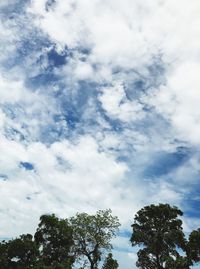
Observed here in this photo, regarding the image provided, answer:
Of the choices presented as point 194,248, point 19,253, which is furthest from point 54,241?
point 194,248

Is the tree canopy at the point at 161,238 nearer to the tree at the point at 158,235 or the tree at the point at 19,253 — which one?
the tree at the point at 158,235

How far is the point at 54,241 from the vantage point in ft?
227

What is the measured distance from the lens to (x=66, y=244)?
69.8 meters

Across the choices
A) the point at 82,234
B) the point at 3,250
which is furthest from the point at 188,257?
the point at 3,250

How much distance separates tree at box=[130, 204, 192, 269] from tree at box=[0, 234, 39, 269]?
18343 mm

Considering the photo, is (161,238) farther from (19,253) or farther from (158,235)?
(19,253)

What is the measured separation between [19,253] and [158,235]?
25341 mm

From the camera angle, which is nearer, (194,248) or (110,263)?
(194,248)

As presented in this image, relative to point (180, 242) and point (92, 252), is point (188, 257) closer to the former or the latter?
point (180, 242)

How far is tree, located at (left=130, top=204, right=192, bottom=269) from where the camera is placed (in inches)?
2579

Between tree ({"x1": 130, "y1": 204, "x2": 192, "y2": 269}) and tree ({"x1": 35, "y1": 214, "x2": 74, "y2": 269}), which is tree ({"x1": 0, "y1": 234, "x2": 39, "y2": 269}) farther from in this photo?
tree ({"x1": 130, "y1": 204, "x2": 192, "y2": 269})

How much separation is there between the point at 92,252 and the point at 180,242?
17718 mm

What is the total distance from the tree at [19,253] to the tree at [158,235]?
1834 centimetres

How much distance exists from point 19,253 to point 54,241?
23.3 ft
